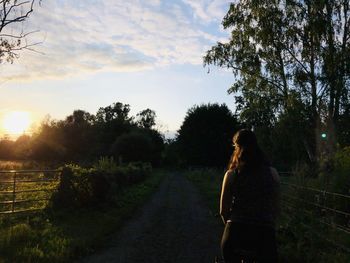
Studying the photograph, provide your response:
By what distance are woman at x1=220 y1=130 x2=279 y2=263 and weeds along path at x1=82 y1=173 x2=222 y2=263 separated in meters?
5.01

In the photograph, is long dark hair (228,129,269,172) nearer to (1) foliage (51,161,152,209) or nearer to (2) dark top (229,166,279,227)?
(2) dark top (229,166,279,227)

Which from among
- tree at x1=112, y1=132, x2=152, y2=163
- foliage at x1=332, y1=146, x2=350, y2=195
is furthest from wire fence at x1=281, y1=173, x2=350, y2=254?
tree at x1=112, y1=132, x2=152, y2=163

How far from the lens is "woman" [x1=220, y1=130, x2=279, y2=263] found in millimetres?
4590

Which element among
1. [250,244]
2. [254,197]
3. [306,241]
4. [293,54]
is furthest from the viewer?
[293,54]

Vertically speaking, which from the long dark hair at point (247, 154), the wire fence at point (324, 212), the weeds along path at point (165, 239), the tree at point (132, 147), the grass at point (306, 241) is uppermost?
the tree at point (132, 147)

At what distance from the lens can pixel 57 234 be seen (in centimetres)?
1130

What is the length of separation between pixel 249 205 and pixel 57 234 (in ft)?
25.1

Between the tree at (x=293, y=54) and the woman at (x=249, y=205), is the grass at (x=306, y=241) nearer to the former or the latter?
the woman at (x=249, y=205)

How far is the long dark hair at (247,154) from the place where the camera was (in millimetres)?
4746

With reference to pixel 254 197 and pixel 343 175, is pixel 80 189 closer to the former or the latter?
pixel 343 175

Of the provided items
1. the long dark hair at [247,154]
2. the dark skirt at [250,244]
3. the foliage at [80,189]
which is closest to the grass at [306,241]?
the dark skirt at [250,244]

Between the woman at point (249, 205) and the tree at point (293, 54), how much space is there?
22495mm

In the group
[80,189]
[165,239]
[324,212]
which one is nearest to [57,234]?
[165,239]

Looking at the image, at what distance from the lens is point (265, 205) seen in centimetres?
470
